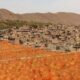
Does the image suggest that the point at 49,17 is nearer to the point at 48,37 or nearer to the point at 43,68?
the point at 48,37

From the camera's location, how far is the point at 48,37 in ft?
109

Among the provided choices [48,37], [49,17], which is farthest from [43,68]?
[49,17]

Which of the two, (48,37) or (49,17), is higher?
(49,17)

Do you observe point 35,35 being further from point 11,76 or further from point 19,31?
point 11,76

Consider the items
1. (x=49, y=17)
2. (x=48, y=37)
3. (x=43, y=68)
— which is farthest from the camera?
(x=49, y=17)

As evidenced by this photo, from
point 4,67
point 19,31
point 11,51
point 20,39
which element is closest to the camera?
point 4,67

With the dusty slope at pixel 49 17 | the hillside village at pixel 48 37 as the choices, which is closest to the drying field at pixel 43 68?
the hillside village at pixel 48 37

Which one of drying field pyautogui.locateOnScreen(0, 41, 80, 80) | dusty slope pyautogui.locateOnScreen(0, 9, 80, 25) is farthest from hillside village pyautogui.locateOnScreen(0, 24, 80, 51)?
dusty slope pyautogui.locateOnScreen(0, 9, 80, 25)

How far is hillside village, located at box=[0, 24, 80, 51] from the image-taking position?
1159 inches

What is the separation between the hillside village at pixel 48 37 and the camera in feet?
96.6

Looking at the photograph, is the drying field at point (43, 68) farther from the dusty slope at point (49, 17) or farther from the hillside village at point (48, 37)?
the dusty slope at point (49, 17)

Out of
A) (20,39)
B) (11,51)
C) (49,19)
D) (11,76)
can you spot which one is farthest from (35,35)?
(49,19)

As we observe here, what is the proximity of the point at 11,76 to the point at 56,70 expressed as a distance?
8.24ft

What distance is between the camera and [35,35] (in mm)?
34188
